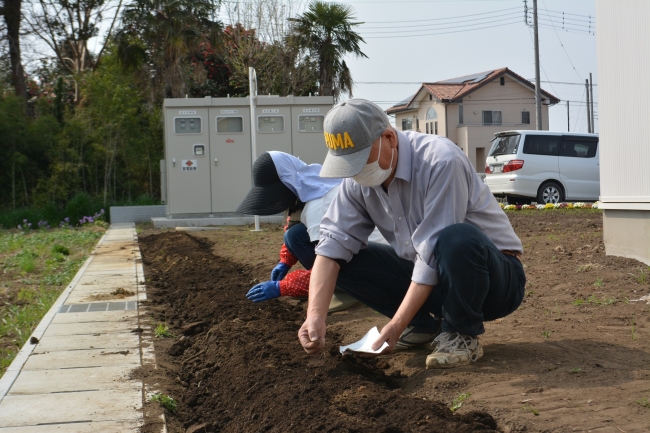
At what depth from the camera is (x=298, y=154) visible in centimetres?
1544

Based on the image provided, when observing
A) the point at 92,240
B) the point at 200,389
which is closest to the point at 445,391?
the point at 200,389

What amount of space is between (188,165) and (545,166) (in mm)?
7741

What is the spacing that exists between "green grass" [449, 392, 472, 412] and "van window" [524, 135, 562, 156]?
13091 mm

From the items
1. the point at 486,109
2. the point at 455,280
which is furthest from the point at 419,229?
the point at 486,109

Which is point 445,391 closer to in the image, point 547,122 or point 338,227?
point 338,227

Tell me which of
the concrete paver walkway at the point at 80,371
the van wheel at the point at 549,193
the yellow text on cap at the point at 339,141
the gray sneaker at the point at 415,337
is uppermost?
the yellow text on cap at the point at 339,141

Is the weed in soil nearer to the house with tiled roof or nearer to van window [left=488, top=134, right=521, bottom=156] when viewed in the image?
van window [left=488, top=134, right=521, bottom=156]

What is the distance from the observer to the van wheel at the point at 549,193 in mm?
15570

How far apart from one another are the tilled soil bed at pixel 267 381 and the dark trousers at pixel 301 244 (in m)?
0.47

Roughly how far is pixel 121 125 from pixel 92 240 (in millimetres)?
7465

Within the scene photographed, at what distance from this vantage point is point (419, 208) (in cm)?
312

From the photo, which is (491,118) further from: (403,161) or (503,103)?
(403,161)

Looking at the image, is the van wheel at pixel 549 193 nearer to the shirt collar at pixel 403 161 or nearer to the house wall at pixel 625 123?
the house wall at pixel 625 123

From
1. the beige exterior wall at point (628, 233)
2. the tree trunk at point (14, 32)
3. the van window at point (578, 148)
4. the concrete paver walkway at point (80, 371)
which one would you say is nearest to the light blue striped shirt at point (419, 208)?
the concrete paver walkway at point (80, 371)
